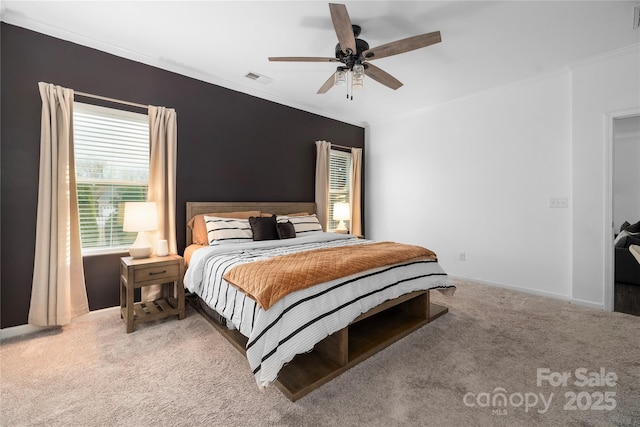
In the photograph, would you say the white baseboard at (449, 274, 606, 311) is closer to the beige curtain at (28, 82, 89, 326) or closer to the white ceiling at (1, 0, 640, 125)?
the white ceiling at (1, 0, 640, 125)

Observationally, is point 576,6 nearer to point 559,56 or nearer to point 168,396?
point 559,56

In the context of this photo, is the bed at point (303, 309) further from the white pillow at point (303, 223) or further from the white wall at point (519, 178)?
the white wall at point (519, 178)

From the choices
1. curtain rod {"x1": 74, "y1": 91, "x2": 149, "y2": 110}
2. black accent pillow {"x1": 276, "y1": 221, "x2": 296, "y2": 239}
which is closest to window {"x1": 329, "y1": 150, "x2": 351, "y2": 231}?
black accent pillow {"x1": 276, "y1": 221, "x2": 296, "y2": 239}

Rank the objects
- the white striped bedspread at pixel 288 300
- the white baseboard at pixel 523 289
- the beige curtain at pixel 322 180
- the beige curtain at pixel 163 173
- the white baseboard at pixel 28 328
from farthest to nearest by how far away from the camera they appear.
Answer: the beige curtain at pixel 322 180 → the white baseboard at pixel 523 289 → the beige curtain at pixel 163 173 → the white baseboard at pixel 28 328 → the white striped bedspread at pixel 288 300

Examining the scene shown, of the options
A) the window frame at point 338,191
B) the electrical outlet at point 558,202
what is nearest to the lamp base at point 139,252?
the window frame at point 338,191

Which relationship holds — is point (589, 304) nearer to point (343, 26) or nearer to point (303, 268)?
point (303, 268)

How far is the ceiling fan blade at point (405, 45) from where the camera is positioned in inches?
79.3

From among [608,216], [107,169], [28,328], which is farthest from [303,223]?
[608,216]

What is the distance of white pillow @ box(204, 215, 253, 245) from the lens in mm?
3023

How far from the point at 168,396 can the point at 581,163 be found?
14.5 feet

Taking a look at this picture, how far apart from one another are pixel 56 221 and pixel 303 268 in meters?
2.31

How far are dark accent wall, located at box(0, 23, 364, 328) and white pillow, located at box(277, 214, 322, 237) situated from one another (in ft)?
1.78

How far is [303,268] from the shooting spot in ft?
6.31

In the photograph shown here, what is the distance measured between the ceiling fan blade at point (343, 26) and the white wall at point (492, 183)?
270 cm
